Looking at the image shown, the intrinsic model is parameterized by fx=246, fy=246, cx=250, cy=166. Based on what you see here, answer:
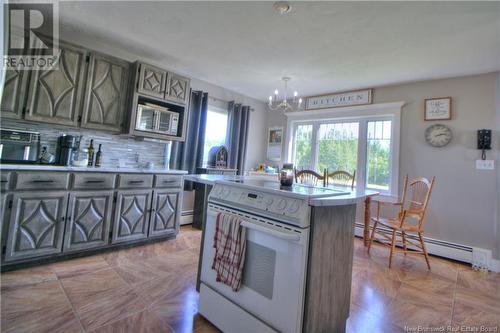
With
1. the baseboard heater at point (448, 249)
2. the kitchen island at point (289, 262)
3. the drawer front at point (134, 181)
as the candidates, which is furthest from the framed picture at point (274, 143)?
the kitchen island at point (289, 262)

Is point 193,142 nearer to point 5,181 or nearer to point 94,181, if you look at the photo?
point 94,181

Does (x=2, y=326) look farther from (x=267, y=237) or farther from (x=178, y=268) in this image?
(x=267, y=237)

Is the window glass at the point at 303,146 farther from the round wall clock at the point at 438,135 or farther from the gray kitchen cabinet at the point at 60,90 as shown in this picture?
the gray kitchen cabinet at the point at 60,90

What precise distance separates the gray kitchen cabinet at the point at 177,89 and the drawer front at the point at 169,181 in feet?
3.46

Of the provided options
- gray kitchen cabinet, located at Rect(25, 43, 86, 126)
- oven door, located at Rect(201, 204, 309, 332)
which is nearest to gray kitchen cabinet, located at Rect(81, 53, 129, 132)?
gray kitchen cabinet, located at Rect(25, 43, 86, 126)

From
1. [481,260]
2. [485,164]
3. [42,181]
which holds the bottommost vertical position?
[481,260]

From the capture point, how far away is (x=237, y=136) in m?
4.57

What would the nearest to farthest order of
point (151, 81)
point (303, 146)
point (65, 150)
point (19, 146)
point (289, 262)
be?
point (289, 262)
point (19, 146)
point (65, 150)
point (151, 81)
point (303, 146)

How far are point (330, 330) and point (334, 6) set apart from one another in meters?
2.38

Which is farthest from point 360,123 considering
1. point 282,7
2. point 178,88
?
point 178,88

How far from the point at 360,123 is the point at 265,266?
350 centimetres

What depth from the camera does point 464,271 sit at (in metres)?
2.87

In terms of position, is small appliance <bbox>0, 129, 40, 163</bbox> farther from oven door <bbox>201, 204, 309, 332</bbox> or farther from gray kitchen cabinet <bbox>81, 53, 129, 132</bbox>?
oven door <bbox>201, 204, 309, 332</bbox>

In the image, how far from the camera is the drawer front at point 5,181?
205 centimetres
